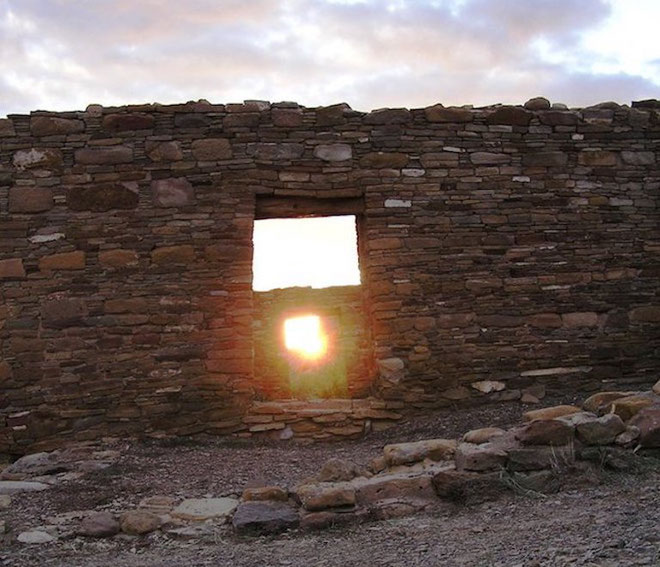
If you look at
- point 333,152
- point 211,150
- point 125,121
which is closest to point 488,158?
point 333,152

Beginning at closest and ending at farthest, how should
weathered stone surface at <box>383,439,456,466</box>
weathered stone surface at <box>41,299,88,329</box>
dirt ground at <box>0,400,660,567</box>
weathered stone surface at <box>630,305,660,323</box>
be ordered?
dirt ground at <box>0,400,660,567</box>, weathered stone surface at <box>383,439,456,466</box>, weathered stone surface at <box>41,299,88,329</box>, weathered stone surface at <box>630,305,660,323</box>

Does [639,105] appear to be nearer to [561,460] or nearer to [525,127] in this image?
[525,127]

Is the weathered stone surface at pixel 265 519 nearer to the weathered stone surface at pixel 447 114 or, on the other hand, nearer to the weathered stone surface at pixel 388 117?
the weathered stone surface at pixel 388 117

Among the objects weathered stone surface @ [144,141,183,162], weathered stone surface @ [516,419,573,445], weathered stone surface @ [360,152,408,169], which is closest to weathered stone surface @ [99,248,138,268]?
weathered stone surface @ [144,141,183,162]

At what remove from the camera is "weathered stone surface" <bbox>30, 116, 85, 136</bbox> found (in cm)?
689

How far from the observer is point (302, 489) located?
4387 mm

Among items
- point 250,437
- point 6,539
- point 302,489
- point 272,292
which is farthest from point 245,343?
point 272,292

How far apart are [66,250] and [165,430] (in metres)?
1.99

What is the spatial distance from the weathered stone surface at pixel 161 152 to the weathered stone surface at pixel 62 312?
5.28ft

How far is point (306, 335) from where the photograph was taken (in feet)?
46.2

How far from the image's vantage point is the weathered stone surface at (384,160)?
7.13 meters

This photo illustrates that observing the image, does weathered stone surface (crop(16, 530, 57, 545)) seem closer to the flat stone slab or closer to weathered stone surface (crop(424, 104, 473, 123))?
the flat stone slab

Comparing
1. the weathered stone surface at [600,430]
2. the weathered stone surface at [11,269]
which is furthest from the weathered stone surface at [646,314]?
the weathered stone surface at [11,269]

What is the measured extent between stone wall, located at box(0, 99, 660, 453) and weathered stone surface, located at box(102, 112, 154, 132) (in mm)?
14
